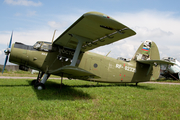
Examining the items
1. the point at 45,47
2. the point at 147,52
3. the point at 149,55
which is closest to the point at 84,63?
the point at 45,47

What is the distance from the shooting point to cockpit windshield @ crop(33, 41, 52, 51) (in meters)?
7.95

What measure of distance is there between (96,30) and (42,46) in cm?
375

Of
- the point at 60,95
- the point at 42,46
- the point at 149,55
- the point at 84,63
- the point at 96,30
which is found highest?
the point at 96,30

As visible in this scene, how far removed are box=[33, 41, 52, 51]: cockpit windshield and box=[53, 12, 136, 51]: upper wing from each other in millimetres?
457

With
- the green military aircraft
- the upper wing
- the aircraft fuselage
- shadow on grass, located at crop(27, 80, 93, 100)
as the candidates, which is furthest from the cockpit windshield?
shadow on grass, located at crop(27, 80, 93, 100)

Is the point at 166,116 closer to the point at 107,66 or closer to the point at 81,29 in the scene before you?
the point at 81,29

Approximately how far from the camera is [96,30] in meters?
5.79

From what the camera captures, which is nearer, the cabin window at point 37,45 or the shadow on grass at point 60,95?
the shadow on grass at point 60,95

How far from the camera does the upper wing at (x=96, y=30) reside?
4555 mm

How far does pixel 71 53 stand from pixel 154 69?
669 centimetres

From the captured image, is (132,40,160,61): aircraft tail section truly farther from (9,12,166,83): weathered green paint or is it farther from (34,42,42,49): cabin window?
(34,42,42,49): cabin window

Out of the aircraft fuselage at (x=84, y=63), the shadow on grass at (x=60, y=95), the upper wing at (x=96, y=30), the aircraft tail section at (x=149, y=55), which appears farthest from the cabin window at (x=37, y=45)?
the aircraft tail section at (x=149, y=55)

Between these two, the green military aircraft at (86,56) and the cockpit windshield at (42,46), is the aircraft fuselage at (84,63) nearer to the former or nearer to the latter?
the green military aircraft at (86,56)

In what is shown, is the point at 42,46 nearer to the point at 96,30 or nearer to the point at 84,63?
the point at 84,63
